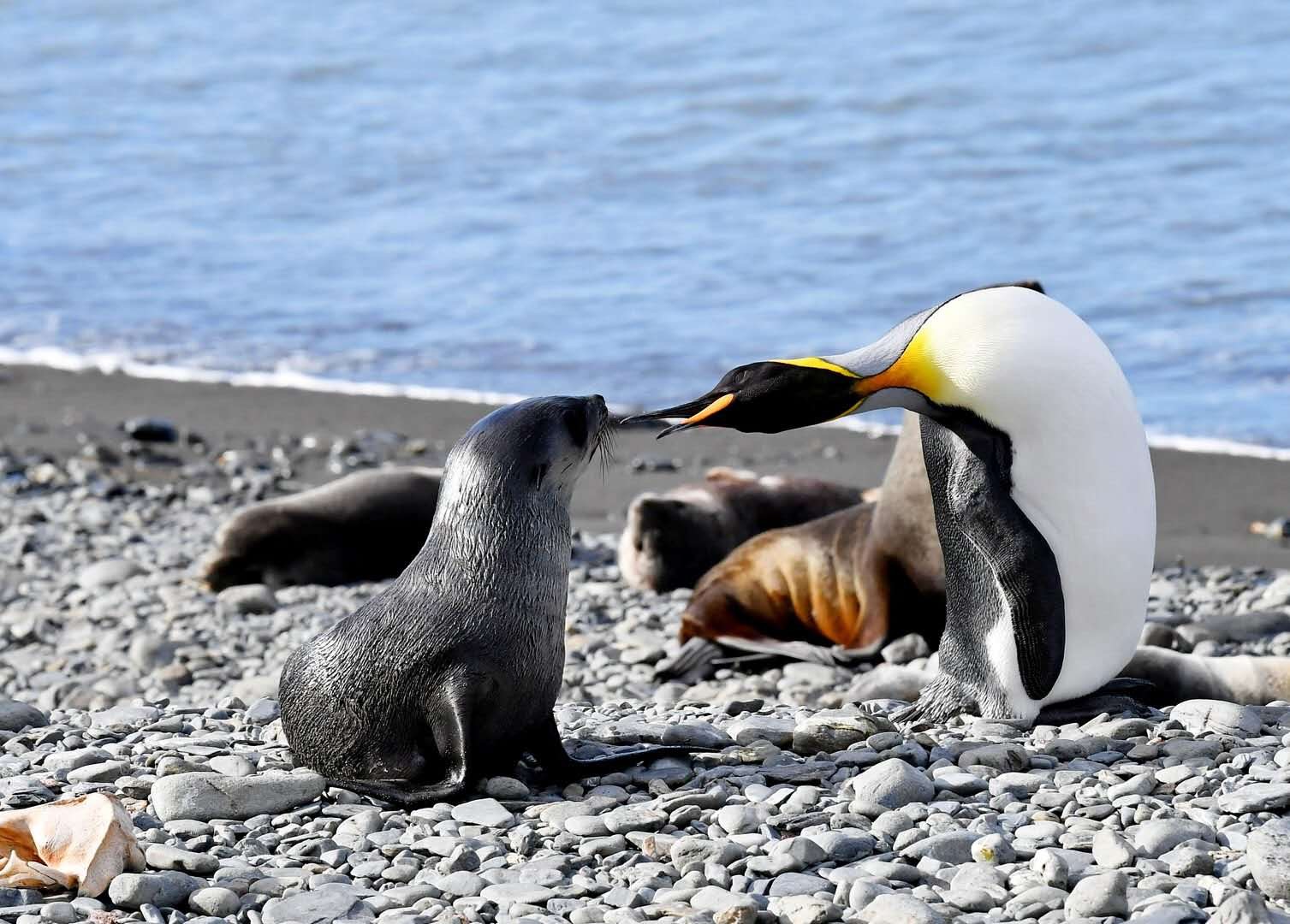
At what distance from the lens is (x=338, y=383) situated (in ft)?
43.3

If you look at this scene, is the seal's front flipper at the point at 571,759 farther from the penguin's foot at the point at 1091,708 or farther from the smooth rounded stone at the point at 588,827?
the penguin's foot at the point at 1091,708

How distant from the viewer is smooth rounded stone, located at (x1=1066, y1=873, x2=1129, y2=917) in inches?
136

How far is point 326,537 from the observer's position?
8.96 metres

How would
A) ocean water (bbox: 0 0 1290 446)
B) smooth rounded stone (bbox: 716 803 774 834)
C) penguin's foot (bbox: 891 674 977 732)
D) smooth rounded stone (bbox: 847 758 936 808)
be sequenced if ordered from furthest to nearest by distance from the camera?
ocean water (bbox: 0 0 1290 446) < penguin's foot (bbox: 891 674 977 732) < smooth rounded stone (bbox: 847 758 936 808) < smooth rounded stone (bbox: 716 803 774 834)

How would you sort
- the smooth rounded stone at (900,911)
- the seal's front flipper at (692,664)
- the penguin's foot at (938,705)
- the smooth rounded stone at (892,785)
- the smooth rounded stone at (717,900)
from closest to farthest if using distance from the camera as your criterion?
1. the smooth rounded stone at (900,911)
2. the smooth rounded stone at (717,900)
3. the smooth rounded stone at (892,785)
4. the penguin's foot at (938,705)
5. the seal's front flipper at (692,664)

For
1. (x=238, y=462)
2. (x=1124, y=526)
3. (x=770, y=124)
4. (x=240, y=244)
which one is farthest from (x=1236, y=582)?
(x=770, y=124)

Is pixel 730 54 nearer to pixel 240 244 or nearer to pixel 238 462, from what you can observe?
pixel 240 244

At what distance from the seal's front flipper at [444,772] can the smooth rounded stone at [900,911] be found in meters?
1.22

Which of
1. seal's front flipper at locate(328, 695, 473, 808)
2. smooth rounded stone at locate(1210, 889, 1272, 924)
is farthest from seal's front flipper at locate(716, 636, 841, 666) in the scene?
smooth rounded stone at locate(1210, 889, 1272, 924)

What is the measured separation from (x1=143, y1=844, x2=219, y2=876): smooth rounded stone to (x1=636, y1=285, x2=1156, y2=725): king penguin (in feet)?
5.24

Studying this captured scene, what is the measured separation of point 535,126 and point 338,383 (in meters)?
11.3

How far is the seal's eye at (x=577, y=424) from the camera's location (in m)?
4.77

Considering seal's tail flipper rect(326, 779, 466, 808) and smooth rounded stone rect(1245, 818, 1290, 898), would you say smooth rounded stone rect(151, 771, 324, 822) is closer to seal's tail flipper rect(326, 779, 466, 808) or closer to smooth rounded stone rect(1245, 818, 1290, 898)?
seal's tail flipper rect(326, 779, 466, 808)

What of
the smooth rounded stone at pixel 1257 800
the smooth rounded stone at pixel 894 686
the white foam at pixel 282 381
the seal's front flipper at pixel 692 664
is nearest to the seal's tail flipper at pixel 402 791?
the smooth rounded stone at pixel 1257 800
